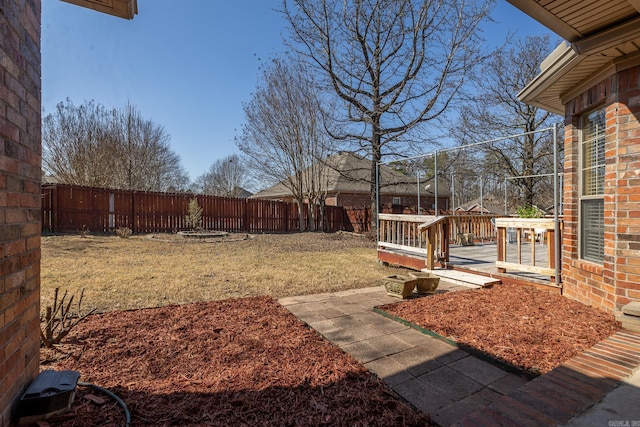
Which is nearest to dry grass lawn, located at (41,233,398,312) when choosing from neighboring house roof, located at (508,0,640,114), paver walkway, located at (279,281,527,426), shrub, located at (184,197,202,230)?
paver walkway, located at (279,281,527,426)

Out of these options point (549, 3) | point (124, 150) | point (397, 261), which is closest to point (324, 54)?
point (397, 261)

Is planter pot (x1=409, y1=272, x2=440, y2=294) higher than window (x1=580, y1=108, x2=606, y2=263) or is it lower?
lower

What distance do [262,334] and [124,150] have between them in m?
20.9

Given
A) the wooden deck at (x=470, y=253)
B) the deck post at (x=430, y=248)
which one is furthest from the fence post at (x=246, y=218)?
the deck post at (x=430, y=248)

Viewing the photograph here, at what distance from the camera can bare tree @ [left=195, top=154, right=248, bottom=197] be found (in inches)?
1553

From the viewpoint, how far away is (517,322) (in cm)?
333

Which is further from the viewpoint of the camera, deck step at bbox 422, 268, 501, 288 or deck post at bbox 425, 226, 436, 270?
deck post at bbox 425, 226, 436, 270

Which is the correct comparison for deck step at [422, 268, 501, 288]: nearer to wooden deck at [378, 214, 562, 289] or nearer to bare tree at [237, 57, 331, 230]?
wooden deck at [378, 214, 562, 289]

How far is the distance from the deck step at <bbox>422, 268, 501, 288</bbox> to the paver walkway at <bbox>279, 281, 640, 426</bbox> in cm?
203

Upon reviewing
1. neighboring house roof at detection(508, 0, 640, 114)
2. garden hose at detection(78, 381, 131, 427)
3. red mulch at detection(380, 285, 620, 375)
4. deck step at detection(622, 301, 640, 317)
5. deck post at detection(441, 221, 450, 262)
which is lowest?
garden hose at detection(78, 381, 131, 427)

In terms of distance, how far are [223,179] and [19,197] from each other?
137 ft

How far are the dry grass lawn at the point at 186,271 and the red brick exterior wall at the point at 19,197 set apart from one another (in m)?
2.50

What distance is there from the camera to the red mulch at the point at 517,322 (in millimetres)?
2664

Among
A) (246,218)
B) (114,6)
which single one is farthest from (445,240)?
(246,218)
